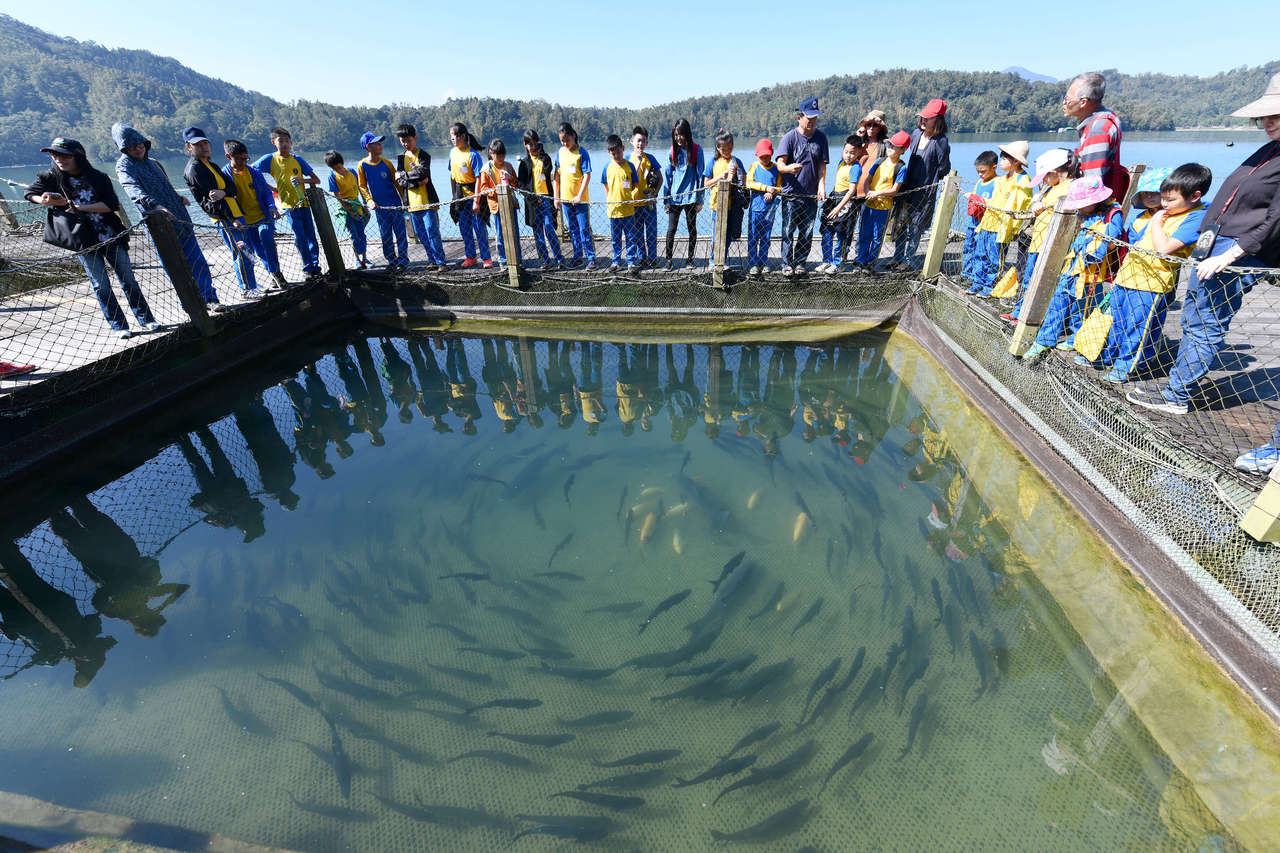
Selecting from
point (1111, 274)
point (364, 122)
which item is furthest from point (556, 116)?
point (1111, 274)

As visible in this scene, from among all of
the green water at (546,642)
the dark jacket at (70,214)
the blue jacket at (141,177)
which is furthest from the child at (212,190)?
the green water at (546,642)

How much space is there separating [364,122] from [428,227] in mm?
74973

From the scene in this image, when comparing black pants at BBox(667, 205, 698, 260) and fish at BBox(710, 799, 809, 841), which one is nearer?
fish at BBox(710, 799, 809, 841)

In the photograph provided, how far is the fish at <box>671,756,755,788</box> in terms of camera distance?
2.87 metres

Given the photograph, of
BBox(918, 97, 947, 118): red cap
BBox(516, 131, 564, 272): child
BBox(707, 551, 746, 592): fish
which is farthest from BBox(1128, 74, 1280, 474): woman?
BBox(516, 131, 564, 272): child

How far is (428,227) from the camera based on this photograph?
8.86 m

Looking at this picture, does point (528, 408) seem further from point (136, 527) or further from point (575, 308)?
point (136, 527)

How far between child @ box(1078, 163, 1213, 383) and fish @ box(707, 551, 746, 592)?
3.63 m

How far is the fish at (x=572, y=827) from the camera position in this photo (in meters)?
2.67

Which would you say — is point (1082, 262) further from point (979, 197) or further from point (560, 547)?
point (560, 547)

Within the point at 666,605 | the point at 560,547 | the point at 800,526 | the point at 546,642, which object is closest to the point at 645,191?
the point at 800,526

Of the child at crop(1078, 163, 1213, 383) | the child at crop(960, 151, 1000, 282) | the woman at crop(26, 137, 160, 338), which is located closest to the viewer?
the child at crop(1078, 163, 1213, 383)

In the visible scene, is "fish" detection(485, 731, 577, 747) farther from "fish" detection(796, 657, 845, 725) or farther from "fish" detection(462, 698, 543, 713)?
"fish" detection(796, 657, 845, 725)

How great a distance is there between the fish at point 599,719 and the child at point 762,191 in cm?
666
